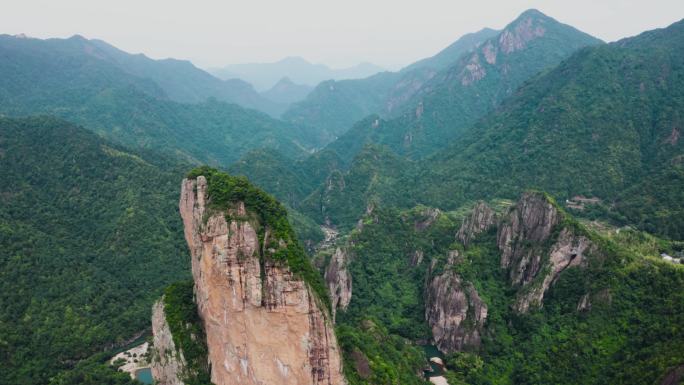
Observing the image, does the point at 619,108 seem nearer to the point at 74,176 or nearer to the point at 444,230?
the point at 444,230

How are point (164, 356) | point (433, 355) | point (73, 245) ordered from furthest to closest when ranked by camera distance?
1. point (73, 245)
2. point (433, 355)
3. point (164, 356)

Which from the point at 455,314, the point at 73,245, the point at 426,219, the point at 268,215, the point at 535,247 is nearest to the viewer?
the point at 268,215

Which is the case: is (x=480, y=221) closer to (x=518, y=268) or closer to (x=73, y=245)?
(x=518, y=268)

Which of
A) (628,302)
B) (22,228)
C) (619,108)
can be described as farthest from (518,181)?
(22,228)

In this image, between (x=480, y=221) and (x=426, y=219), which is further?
(x=426, y=219)

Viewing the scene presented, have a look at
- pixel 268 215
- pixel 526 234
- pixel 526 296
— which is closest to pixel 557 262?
pixel 526 296

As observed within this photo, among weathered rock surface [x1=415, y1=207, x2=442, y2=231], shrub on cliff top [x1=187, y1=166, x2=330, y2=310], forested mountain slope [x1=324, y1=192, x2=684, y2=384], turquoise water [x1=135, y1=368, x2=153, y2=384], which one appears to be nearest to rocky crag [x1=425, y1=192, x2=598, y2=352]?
forested mountain slope [x1=324, y1=192, x2=684, y2=384]

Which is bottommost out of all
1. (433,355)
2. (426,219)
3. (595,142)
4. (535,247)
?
(433,355)
